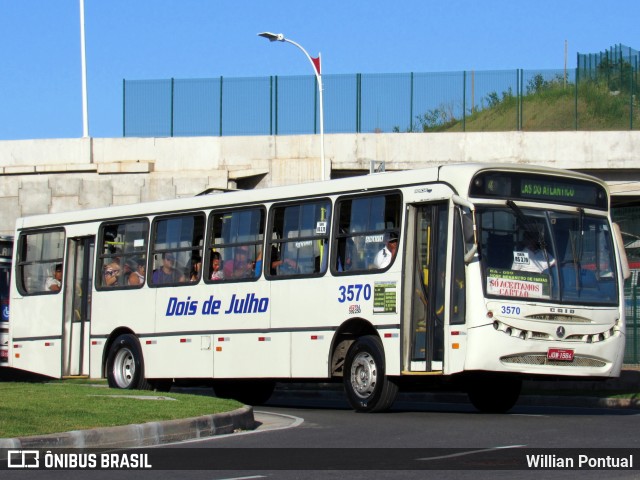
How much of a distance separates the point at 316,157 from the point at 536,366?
21735 mm

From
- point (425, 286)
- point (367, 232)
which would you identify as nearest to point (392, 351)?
point (425, 286)

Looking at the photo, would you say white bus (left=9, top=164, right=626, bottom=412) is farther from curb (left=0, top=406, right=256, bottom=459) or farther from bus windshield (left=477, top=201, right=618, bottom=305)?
curb (left=0, top=406, right=256, bottom=459)

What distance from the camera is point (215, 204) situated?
67.9 feet

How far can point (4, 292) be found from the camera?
27672 mm

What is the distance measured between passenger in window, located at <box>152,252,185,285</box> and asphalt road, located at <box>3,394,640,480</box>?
Result: 422cm

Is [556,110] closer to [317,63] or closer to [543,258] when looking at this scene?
[317,63]

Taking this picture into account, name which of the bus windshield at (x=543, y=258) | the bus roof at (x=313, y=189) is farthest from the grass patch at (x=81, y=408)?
the bus windshield at (x=543, y=258)

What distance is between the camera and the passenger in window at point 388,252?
17.3 meters

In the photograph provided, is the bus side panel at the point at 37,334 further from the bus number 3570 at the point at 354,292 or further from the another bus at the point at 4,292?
the bus number 3570 at the point at 354,292

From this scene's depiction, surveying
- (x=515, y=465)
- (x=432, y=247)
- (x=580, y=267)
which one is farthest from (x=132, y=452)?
(x=580, y=267)

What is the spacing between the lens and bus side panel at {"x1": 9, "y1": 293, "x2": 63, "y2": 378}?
76.2 ft

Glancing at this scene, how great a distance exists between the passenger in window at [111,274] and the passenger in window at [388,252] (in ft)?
21.8

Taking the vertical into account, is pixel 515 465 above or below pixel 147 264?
below
